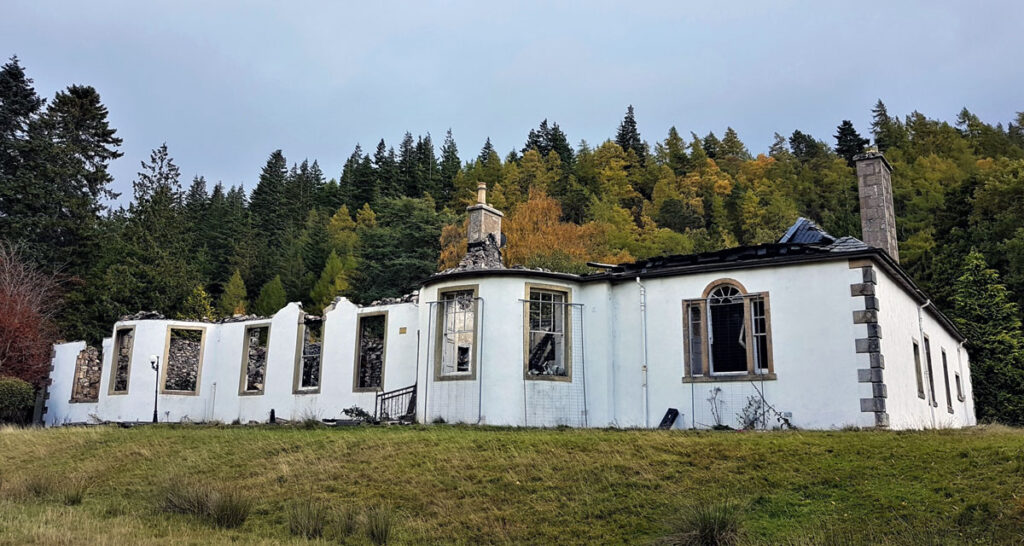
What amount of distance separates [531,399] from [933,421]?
29.9ft

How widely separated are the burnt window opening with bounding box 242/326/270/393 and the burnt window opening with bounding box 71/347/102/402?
5288mm

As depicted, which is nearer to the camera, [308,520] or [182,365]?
[308,520]

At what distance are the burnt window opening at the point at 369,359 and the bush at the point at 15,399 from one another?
12.0m

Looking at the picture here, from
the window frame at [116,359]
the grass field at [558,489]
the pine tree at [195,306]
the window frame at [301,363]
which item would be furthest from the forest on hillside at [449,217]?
the grass field at [558,489]

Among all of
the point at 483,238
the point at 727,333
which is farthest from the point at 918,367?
the point at 483,238

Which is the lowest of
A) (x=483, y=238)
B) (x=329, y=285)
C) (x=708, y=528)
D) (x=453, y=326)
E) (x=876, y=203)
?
(x=708, y=528)

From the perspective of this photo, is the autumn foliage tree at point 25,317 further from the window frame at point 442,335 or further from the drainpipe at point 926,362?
the drainpipe at point 926,362

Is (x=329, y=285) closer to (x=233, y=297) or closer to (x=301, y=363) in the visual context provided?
(x=233, y=297)

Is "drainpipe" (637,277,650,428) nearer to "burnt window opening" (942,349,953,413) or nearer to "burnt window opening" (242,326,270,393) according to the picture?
"burnt window opening" (942,349,953,413)

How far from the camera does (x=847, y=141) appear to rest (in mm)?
74938

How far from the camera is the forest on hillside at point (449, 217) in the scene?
124 feet

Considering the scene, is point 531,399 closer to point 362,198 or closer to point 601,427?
point 601,427

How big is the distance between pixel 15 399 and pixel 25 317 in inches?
286

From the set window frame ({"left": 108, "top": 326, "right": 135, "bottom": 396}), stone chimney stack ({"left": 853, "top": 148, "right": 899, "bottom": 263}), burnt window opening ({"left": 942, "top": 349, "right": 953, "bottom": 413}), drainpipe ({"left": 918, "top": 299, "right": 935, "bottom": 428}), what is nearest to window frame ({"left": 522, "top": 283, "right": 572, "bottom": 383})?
stone chimney stack ({"left": 853, "top": 148, "right": 899, "bottom": 263})
